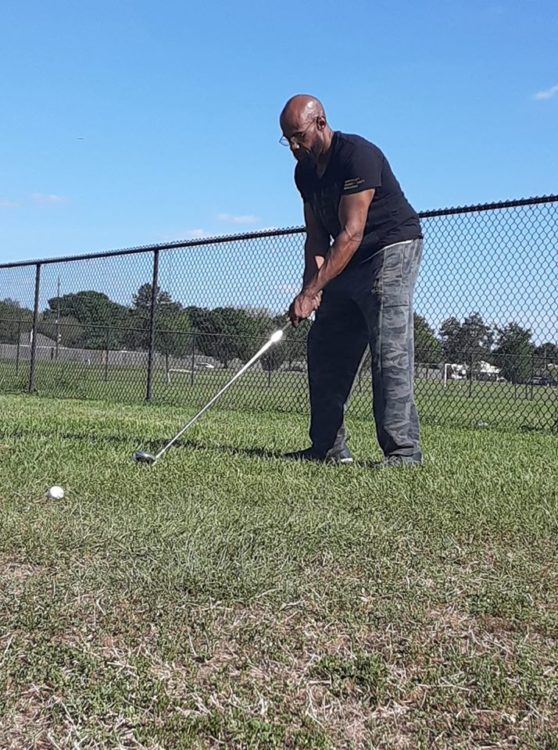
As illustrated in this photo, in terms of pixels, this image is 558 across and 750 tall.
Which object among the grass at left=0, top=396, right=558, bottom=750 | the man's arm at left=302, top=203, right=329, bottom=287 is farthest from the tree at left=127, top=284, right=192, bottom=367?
the grass at left=0, top=396, right=558, bottom=750

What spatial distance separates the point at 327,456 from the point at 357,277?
955 mm

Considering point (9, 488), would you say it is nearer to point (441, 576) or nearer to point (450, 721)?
point (441, 576)

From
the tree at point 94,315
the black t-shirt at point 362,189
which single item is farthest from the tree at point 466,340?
the tree at point 94,315

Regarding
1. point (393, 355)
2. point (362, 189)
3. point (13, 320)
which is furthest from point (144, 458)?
point (13, 320)

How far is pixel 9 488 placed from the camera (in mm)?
3129

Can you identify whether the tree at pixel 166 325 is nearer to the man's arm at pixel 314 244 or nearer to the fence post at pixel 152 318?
the fence post at pixel 152 318

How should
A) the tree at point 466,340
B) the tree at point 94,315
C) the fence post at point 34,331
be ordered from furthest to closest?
1. the fence post at point 34,331
2. the tree at point 94,315
3. the tree at point 466,340

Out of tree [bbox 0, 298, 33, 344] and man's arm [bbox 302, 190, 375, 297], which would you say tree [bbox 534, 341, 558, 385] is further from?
tree [bbox 0, 298, 33, 344]

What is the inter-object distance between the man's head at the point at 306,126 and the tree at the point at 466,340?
3.48 meters

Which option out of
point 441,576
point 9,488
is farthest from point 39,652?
point 9,488

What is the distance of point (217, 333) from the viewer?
30.7 ft

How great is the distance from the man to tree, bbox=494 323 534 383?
308cm

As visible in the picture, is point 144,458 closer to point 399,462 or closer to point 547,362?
point 399,462

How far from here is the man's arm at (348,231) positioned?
384 centimetres
